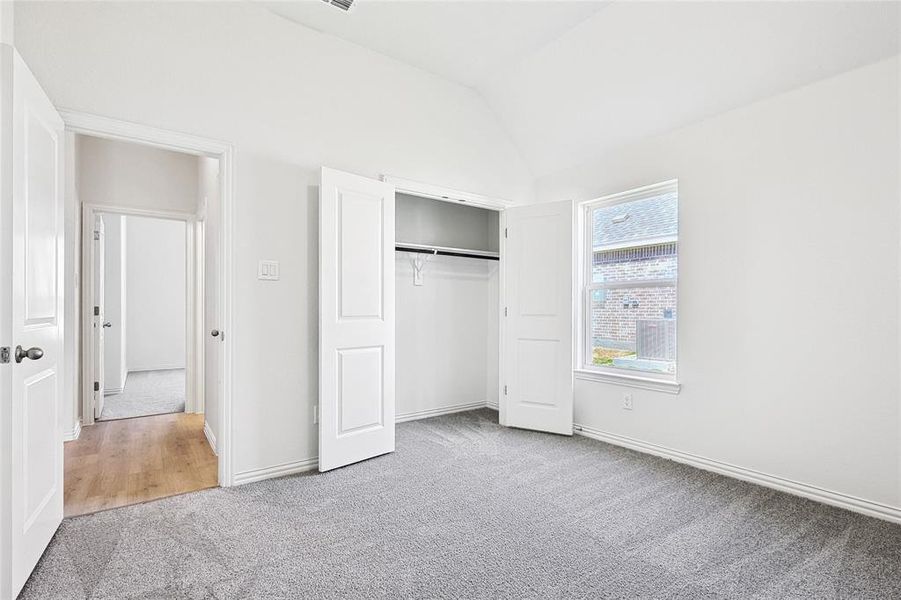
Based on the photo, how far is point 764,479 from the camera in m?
2.75

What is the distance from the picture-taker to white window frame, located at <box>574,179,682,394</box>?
3311mm

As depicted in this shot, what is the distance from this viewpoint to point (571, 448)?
3.45m

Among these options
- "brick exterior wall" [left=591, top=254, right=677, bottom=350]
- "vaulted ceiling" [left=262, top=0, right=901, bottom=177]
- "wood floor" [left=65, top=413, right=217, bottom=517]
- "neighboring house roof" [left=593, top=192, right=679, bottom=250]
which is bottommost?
"wood floor" [left=65, top=413, right=217, bottom=517]

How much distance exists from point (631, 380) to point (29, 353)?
347 cm

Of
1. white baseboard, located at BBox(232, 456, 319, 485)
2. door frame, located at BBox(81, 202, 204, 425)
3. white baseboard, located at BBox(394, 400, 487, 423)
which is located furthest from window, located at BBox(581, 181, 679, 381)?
door frame, located at BBox(81, 202, 204, 425)

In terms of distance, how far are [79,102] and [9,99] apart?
0.82 meters

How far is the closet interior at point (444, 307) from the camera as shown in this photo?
435 cm

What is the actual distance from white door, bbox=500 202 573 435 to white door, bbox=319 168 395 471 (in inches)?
47.9

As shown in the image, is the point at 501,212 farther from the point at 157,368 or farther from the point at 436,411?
the point at 157,368

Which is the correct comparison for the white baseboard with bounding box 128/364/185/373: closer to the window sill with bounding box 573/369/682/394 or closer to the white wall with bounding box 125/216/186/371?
the white wall with bounding box 125/216/186/371

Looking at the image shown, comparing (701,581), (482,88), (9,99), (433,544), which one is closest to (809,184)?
(701,581)

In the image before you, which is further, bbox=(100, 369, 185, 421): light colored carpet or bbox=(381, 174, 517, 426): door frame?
bbox=(100, 369, 185, 421): light colored carpet

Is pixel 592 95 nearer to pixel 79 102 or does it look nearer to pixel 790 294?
pixel 790 294

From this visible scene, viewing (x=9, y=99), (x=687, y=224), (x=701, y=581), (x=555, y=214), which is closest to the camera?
(x=9, y=99)
